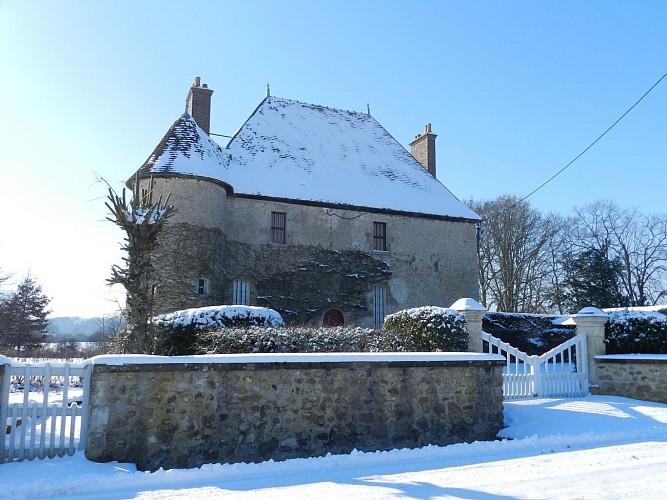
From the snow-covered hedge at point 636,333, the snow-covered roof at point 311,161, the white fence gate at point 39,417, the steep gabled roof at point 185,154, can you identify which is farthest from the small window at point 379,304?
the white fence gate at point 39,417

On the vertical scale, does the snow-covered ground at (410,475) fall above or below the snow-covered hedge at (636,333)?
below

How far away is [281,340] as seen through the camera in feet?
33.3

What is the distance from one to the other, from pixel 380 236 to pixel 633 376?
12802mm

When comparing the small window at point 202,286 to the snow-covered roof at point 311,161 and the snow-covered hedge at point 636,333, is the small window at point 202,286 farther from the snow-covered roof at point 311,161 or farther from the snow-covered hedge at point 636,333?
the snow-covered hedge at point 636,333

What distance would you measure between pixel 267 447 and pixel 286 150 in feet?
56.6

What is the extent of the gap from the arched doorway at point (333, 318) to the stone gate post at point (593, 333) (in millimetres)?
10885

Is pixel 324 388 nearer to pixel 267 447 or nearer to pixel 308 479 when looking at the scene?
pixel 267 447

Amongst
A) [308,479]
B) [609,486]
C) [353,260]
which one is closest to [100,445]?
[308,479]

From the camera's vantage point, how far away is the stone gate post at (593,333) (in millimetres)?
11828

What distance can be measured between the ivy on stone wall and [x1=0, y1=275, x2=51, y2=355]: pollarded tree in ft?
58.5

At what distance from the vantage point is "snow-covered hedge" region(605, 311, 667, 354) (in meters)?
11.9

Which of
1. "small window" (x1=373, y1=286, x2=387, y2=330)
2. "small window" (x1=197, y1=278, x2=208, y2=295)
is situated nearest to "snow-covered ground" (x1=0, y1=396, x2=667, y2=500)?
"small window" (x1=197, y1=278, x2=208, y2=295)

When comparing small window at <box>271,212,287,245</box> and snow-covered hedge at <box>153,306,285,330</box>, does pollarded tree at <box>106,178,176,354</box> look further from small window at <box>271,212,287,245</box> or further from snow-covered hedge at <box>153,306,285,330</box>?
small window at <box>271,212,287,245</box>

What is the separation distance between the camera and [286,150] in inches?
912
